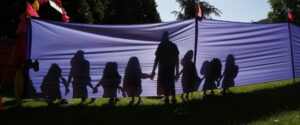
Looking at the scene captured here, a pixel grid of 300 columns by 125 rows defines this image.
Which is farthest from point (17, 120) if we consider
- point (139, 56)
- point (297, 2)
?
point (297, 2)

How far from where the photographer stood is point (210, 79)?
10578mm

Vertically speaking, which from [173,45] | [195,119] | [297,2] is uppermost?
[297,2]

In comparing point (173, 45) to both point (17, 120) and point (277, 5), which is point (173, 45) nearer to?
point (17, 120)

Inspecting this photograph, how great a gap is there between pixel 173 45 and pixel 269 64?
340 cm

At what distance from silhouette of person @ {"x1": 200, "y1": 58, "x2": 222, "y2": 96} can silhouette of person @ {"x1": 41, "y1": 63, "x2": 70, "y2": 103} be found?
3204 mm

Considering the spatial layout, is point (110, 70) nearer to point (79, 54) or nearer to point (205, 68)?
point (79, 54)

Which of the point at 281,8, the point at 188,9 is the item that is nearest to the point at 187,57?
the point at 188,9

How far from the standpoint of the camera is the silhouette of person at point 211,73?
10.4 m

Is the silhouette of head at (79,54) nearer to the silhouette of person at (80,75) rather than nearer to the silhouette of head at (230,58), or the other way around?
the silhouette of person at (80,75)

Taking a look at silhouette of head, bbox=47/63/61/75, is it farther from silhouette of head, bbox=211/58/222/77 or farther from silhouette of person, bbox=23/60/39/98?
silhouette of head, bbox=211/58/222/77

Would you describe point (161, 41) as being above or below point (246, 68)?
above

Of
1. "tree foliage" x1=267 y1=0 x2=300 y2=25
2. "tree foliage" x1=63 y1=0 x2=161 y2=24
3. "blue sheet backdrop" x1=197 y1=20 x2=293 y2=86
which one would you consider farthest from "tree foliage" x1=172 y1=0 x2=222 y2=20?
"blue sheet backdrop" x1=197 y1=20 x2=293 y2=86

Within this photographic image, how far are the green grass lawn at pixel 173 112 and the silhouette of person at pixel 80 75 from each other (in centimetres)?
32

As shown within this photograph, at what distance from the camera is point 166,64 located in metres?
9.67
